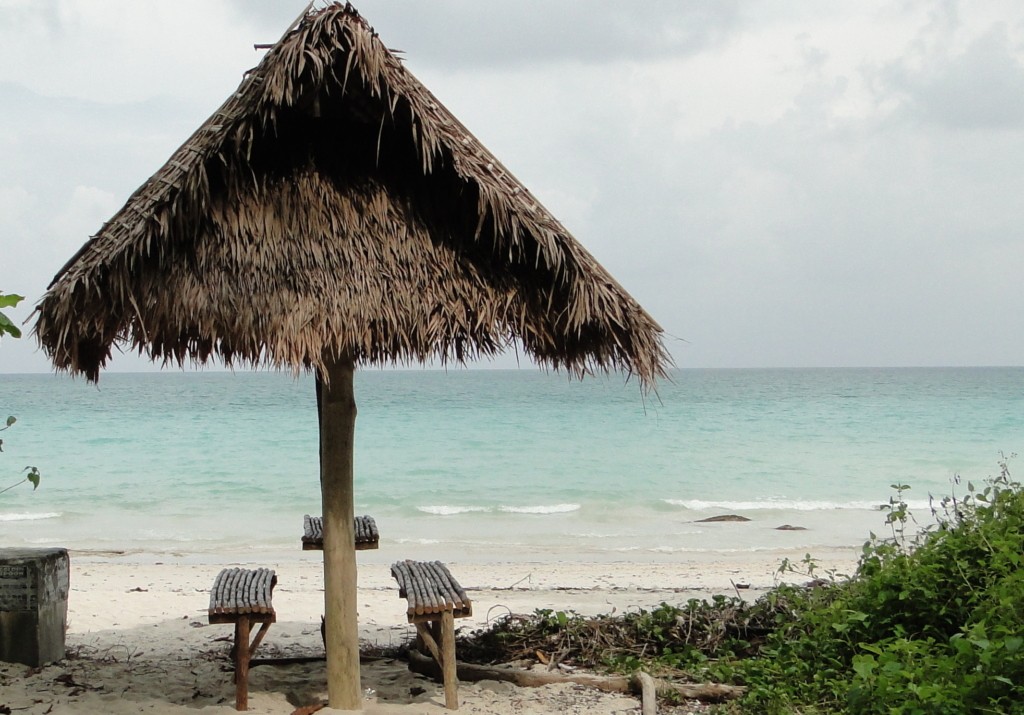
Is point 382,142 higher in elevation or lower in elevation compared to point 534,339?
higher

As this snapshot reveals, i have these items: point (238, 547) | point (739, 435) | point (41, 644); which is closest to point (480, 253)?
point (41, 644)

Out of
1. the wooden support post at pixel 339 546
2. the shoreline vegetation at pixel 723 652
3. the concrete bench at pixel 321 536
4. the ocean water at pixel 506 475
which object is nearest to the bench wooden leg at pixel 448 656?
the shoreline vegetation at pixel 723 652

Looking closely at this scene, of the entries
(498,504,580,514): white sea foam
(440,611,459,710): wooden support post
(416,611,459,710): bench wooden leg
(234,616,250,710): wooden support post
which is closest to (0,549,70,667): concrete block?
(234,616,250,710): wooden support post

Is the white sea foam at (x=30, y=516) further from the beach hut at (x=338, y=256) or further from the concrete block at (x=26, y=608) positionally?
the beach hut at (x=338, y=256)

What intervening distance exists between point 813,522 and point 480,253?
1060 centimetres

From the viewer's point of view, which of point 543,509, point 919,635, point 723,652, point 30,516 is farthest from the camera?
point 543,509

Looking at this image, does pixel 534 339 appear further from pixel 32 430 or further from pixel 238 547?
pixel 32 430

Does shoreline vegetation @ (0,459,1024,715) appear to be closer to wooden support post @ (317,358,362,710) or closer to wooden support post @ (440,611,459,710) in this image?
wooden support post @ (440,611,459,710)

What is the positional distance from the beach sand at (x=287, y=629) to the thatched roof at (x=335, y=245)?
1.62 metres

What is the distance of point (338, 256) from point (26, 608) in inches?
106

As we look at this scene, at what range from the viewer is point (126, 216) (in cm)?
313

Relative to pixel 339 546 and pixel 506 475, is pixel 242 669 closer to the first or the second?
pixel 339 546

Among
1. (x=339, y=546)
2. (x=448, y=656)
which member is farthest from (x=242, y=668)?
(x=448, y=656)

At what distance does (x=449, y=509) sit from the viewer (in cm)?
1370
